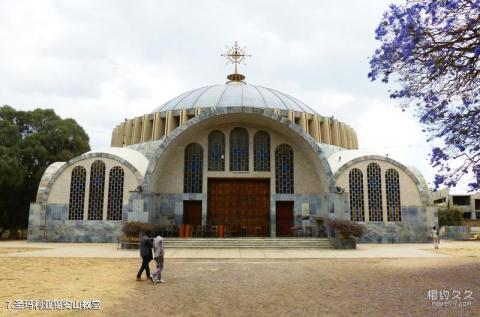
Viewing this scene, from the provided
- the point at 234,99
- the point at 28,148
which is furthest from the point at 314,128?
the point at 28,148

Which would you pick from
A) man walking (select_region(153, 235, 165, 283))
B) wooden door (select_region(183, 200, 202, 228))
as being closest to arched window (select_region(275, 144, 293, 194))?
wooden door (select_region(183, 200, 202, 228))

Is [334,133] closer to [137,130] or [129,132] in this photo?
[137,130]

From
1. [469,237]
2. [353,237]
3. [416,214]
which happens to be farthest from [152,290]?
[469,237]

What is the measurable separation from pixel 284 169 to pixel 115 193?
9451 millimetres

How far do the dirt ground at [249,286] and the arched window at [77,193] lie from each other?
358 inches

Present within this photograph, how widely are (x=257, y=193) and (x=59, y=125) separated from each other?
51.5 ft

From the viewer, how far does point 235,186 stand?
947 inches

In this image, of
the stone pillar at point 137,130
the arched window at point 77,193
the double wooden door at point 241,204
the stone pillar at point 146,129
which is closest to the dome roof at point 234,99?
the stone pillar at point 146,129

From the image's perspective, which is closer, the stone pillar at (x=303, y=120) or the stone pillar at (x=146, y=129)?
the stone pillar at (x=303, y=120)

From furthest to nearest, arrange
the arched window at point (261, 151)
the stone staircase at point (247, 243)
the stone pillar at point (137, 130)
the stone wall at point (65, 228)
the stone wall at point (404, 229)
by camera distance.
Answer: the stone pillar at point (137, 130)
the arched window at point (261, 151)
the stone wall at point (404, 229)
the stone wall at point (65, 228)
the stone staircase at point (247, 243)

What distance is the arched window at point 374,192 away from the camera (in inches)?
926

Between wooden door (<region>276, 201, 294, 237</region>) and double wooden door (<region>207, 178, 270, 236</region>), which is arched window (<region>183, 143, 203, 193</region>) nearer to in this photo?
double wooden door (<region>207, 178, 270, 236</region>)

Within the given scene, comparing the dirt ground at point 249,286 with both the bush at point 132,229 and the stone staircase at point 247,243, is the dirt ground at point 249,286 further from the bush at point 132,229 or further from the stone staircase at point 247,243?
the stone staircase at point 247,243

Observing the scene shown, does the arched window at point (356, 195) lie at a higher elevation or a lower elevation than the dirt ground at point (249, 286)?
higher
